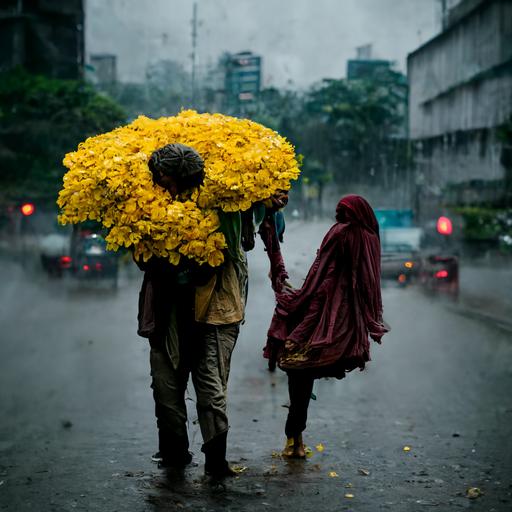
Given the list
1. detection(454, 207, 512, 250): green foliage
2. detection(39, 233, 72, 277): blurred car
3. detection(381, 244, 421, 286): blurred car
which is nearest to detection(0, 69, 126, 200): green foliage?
detection(39, 233, 72, 277): blurred car

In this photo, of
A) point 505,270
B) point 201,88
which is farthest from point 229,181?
point 201,88

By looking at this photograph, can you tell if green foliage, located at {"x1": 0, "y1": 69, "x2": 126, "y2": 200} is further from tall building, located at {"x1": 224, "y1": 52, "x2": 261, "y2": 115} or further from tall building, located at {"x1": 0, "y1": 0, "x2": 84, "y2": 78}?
tall building, located at {"x1": 224, "y1": 52, "x2": 261, "y2": 115}

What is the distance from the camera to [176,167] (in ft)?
17.0

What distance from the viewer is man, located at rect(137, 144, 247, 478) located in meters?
5.25

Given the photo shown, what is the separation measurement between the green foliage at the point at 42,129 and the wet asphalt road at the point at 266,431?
2731 centimetres

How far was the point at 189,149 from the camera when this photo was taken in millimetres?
5234

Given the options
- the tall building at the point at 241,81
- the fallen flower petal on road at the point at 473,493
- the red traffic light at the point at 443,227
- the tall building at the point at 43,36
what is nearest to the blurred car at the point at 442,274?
the red traffic light at the point at 443,227

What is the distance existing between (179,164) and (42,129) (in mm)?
36508

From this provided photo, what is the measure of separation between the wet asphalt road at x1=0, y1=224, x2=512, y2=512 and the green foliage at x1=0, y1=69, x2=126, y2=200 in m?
27.3

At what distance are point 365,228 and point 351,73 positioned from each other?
6410cm

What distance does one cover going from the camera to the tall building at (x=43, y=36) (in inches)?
2012

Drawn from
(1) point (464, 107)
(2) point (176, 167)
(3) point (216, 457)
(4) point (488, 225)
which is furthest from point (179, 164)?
(1) point (464, 107)

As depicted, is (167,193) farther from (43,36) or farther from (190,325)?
(43,36)

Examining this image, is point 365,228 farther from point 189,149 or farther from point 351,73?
point 351,73
